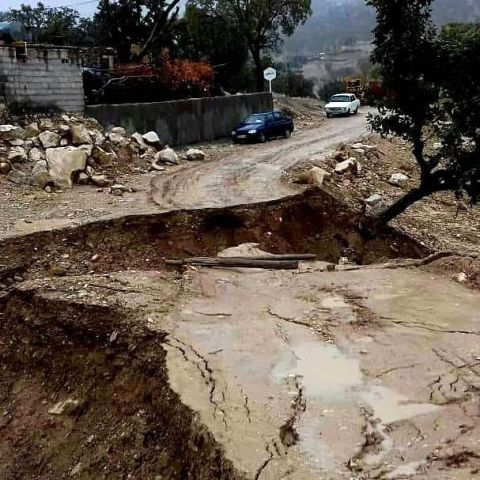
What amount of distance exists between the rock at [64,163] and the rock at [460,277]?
9.39 metres

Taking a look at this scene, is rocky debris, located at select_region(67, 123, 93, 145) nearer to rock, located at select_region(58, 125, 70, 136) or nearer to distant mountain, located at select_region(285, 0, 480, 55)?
rock, located at select_region(58, 125, 70, 136)

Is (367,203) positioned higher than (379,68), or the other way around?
(379,68)

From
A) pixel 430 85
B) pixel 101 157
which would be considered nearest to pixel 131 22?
pixel 101 157

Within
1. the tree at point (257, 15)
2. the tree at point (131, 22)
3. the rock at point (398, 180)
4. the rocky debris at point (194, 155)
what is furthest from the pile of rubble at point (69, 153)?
the tree at point (257, 15)

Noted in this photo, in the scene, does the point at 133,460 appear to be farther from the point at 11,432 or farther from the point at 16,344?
the point at 16,344

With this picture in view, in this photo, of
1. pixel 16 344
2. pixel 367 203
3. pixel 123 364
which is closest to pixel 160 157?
pixel 367 203

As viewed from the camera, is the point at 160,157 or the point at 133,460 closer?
the point at 133,460

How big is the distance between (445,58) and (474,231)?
5.69 meters

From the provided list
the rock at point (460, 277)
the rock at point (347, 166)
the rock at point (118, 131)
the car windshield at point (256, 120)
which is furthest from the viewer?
the car windshield at point (256, 120)

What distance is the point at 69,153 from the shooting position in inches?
619

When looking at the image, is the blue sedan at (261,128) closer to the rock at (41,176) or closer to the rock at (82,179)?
the rock at (82,179)

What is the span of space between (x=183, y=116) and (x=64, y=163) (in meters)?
9.48

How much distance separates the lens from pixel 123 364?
24.9 feet

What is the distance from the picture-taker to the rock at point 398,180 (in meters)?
18.9
